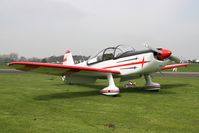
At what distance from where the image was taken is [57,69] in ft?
31.6

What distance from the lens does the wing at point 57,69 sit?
28.9 ft

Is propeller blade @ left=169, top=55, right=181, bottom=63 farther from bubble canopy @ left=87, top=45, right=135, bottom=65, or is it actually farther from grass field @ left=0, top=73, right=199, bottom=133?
grass field @ left=0, top=73, right=199, bottom=133

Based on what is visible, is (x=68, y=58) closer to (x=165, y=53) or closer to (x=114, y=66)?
(x=114, y=66)

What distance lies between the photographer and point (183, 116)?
596cm

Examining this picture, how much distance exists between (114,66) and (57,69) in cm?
244

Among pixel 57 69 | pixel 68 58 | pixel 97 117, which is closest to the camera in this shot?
pixel 97 117

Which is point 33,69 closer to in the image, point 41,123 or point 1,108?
point 1,108

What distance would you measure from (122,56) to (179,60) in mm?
2310

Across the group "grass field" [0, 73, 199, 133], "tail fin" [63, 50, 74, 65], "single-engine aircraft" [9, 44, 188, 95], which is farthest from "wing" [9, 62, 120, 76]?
"tail fin" [63, 50, 74, 65]

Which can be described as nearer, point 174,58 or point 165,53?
point 165,53

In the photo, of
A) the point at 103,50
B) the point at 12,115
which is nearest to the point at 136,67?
the point at 103,50

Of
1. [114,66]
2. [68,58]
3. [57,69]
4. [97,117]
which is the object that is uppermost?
[68,58]

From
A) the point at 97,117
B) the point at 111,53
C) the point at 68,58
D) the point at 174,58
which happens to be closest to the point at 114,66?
the point at 111,53

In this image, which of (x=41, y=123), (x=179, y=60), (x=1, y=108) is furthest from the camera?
(x=179, y=60)
